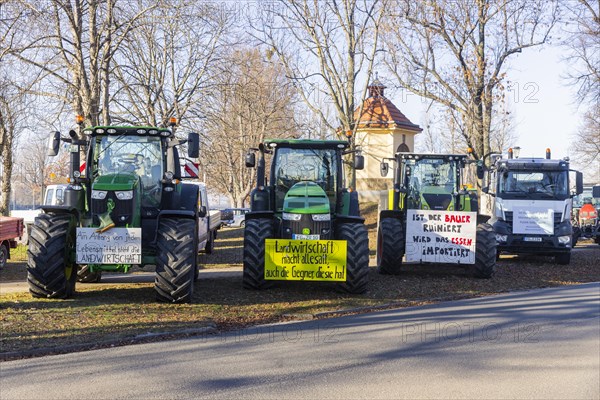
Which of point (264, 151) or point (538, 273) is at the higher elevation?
point (264, 151)

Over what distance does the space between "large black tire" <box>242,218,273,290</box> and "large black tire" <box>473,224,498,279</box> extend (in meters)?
5.47

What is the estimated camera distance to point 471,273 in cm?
1730

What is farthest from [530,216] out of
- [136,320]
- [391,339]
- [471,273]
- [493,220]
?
[136,320]

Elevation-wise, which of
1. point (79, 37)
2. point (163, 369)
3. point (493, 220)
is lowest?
point (163, 369)

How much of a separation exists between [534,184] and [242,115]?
591 inches

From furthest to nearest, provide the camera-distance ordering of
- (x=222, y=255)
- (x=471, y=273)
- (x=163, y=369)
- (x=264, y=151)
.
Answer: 1. (x=222, y=255)
2. (x=471, y=273)
3. (x=264, y=151)
4. (x=163, y=369)

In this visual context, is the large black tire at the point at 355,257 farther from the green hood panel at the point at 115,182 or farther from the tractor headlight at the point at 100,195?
the tractor headlight at the point at 100,195

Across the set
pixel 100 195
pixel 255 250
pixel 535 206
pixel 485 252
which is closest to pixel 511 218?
pixel 535 206

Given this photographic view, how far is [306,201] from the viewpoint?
1295 cm

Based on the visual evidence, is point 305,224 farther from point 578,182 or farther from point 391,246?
point 578,182

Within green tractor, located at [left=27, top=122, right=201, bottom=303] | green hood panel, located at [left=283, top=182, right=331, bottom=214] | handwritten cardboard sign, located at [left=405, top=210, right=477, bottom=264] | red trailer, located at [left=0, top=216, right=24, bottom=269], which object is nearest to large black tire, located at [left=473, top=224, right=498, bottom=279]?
handwritten cardboard sign, located at [left=405, top=210, right=477, bottom=264]

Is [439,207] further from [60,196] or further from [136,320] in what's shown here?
[60,196]

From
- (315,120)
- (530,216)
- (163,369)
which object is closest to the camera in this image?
(163,369)

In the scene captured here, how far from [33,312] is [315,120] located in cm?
3326
